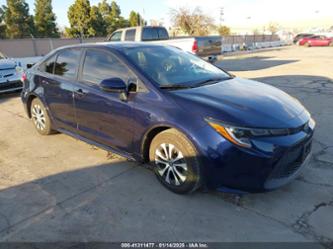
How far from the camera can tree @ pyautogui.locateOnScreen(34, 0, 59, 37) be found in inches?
1282

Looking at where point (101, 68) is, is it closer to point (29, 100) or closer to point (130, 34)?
point (29, 100)

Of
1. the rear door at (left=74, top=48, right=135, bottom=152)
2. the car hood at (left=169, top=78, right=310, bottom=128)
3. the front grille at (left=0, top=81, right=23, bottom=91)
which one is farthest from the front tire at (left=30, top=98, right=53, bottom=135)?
the front grille at (left=0, top=81, right=23, bottom=91)

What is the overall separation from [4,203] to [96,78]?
1806mm

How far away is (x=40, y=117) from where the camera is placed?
5016 millimetres

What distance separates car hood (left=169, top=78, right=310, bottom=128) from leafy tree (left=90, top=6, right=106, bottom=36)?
32429mm

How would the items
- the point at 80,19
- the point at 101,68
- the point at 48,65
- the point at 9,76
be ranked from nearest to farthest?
the point at 101,68 < the point at 48,65 < the point at 9,76 < the point at 80,19

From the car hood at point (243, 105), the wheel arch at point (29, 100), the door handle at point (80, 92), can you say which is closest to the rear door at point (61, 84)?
the door handle at point (80, 92)

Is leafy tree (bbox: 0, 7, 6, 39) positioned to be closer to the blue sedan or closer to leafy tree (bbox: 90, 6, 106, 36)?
leafy tree (bbox: 90, 6, 106, 36)

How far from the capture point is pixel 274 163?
8.84 feet

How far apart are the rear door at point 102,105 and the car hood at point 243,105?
71 cm

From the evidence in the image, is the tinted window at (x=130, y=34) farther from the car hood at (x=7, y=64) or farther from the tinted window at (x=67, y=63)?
the tinted window at (x=67, y=63)

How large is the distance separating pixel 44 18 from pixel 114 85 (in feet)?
113

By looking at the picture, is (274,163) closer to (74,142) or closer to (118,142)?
(118,142)

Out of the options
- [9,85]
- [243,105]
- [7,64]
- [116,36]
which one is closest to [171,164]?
[243,105]
